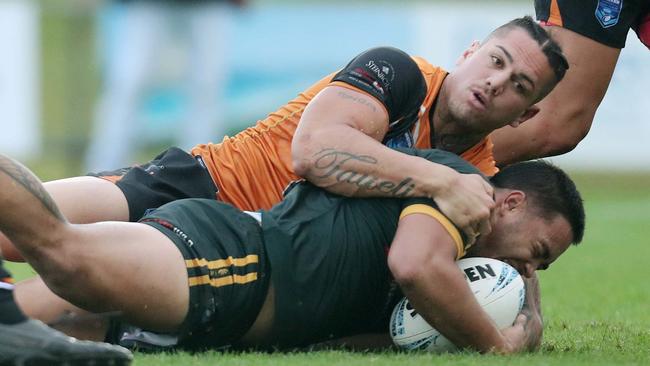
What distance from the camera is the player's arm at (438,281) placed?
442cm

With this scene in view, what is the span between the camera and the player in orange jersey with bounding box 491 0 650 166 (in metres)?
6.73

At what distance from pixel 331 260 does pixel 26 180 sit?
1133mm

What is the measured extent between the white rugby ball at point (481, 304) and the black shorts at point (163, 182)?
4.22 feet

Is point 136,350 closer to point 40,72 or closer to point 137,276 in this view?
point 137,276

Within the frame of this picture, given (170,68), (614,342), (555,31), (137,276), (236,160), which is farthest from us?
(170,68)

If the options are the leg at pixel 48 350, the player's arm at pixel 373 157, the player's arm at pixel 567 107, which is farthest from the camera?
the player's arm at pixel 567 107

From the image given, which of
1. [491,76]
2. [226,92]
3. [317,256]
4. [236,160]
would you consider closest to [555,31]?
[491,76]

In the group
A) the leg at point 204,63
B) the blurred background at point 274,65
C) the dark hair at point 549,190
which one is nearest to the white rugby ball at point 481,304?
the dark hair at point 549,190

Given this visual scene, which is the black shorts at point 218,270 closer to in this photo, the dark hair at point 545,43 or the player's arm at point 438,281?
the player's arm at point 438,281

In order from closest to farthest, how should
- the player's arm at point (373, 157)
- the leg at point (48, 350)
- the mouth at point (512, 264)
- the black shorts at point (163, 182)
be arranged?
the leg at point (48, 350), the player's arm at point (373, 157), the mouth at point (512, 264), the black shorts at point (163, 182)

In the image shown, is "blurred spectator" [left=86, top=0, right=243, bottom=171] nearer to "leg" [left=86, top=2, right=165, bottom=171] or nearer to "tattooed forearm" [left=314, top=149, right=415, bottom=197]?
"leg" [left=86, top=2, right=165, bottom=171]

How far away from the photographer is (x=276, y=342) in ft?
15.6

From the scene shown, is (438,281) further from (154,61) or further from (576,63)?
(154,61)

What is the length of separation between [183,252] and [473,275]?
43.2 inches
